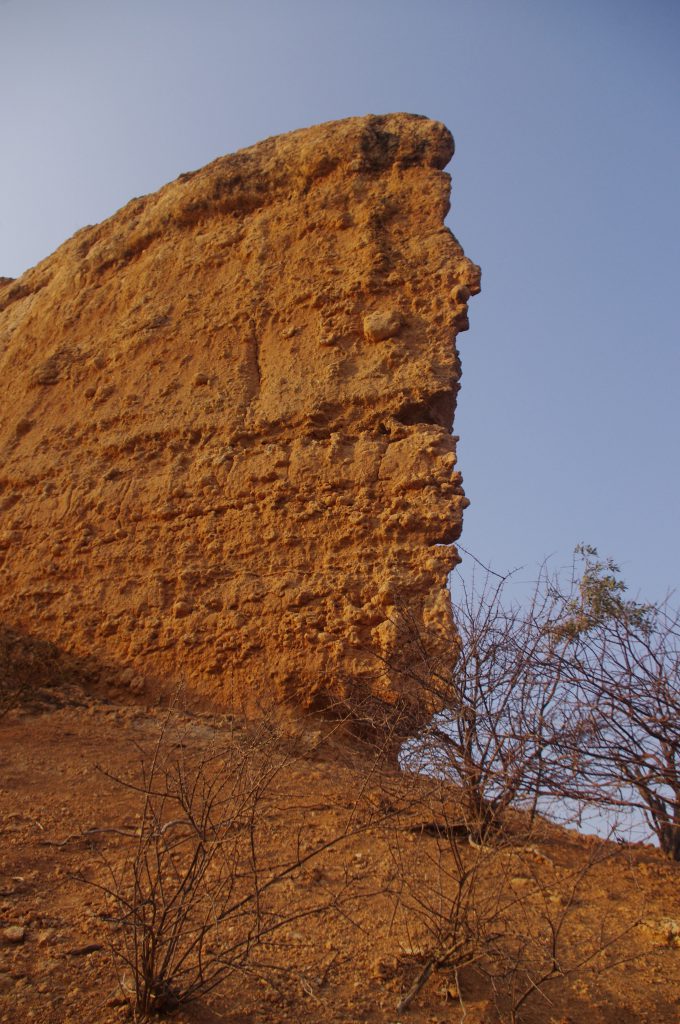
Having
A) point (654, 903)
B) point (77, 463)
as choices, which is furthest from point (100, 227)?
point (654, 903)

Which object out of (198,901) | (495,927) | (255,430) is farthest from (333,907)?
(255,430)

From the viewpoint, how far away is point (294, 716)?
551 centimetres

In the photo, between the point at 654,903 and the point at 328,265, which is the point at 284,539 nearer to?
the point at 328,265

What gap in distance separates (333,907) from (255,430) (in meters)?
4.54

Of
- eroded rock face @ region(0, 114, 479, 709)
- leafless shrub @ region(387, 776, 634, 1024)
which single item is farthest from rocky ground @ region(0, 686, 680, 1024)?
eroded rock face @ region(0, 114, 479, 709)

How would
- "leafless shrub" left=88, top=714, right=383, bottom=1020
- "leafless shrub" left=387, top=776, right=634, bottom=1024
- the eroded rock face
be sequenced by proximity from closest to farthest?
"leafless shrub" left=88, top=714, right=383, bottom=1020, "leafless shrub" left=387, top=776, right=634, bottom=1024, the eroded rock face

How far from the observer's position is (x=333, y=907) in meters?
2.62

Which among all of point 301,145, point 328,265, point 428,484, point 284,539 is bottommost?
point 284,539

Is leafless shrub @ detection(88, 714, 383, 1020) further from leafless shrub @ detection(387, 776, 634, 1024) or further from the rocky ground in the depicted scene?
leafless shrub @ detection(387, 776, 634, 1024)

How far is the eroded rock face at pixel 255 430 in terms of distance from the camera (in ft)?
18.7

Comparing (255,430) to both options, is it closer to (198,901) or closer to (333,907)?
(198,901)

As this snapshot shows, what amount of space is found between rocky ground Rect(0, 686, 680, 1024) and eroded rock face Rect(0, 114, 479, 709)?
99cm

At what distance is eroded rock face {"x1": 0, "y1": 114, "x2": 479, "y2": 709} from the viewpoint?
5.70 m

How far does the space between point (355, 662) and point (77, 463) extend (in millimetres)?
3563
